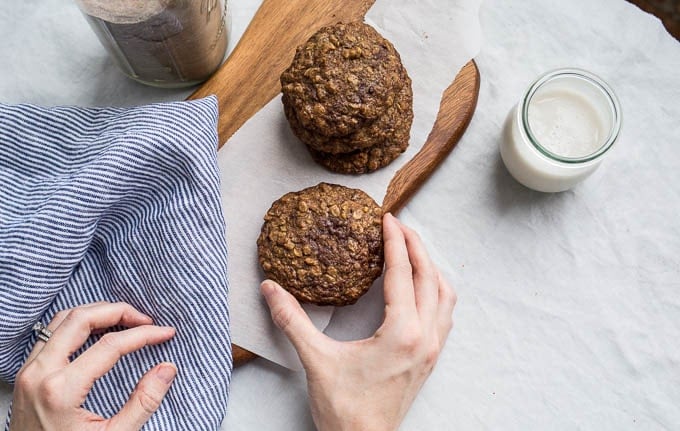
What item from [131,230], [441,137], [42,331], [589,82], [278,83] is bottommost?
[42,331]

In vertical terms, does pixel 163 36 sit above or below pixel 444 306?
above

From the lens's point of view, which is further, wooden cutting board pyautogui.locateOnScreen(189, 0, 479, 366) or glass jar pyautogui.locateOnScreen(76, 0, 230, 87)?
wooden cutting board pyautogui.locateOnScreen(189, 0, 479, 366)

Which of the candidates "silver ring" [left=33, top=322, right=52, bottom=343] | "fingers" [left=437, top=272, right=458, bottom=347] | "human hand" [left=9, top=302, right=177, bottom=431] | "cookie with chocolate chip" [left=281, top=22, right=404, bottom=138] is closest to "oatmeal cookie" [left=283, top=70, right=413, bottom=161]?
"cookie with chocolate chip" [left=281, top=22, right=404, bottom=138]

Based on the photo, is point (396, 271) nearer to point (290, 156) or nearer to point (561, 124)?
point (290, 156)

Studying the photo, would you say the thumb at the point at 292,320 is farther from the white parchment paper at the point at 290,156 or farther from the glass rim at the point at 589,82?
the glass rim at the point at 589,82

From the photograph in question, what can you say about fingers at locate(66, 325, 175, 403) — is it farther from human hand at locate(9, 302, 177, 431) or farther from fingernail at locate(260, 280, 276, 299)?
fingernail at locate(260, 280, 276, 299)

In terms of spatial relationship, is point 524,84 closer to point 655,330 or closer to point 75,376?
point 655,330

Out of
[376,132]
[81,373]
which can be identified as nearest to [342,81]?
[376,132]
